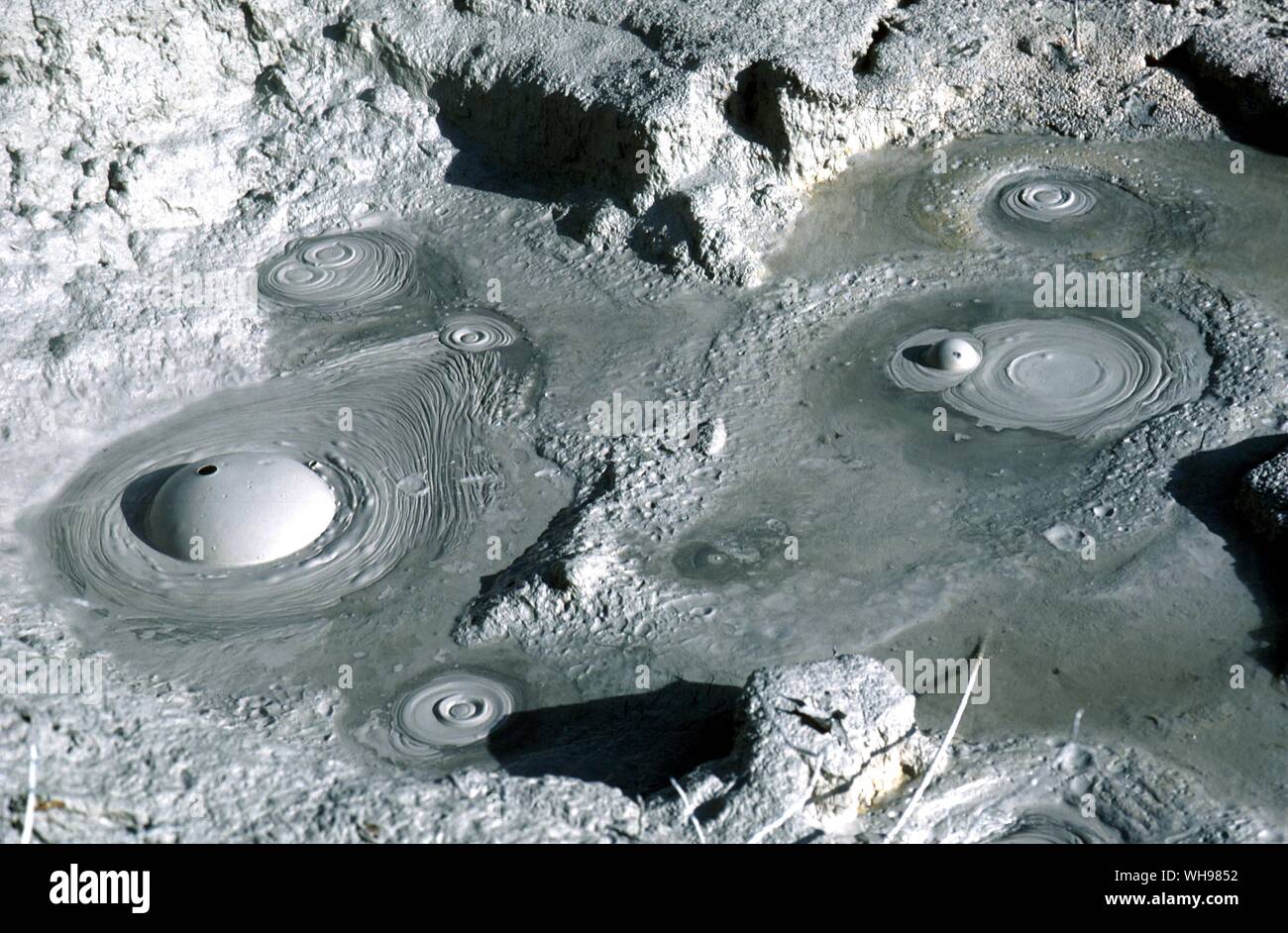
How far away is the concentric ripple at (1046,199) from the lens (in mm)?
8336

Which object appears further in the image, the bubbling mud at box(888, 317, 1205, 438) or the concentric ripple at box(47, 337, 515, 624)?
the bubbling mud at box(888, 317, 1205, 438)

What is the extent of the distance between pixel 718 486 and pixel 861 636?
114cm

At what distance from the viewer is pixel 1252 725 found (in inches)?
219

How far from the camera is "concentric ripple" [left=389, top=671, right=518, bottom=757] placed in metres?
5.79

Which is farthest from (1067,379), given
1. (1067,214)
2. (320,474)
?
(320,474)

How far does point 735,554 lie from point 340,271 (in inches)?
128

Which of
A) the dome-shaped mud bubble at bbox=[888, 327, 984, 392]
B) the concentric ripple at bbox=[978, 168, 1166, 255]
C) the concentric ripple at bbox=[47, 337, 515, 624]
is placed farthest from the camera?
the concentric ripple at bbox=[978, 168, 1166, 255]

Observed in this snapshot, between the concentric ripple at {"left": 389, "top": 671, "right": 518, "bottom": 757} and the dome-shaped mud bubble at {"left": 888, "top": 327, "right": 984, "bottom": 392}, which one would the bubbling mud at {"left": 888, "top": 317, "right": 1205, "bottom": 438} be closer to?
the dome-shaped mud bubble at {"left": 888, "top": 327, "right": 984, "bottom": 392}

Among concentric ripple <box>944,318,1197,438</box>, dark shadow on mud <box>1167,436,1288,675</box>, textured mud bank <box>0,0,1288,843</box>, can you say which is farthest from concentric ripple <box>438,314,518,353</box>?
dark shadow on mud <box>1167,436,1288,675</box>

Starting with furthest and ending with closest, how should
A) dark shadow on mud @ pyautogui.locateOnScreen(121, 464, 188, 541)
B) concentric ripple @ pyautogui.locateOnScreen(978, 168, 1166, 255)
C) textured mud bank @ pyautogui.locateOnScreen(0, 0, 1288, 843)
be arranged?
concentric ripple @ pyautogui.locateOnScreen(978, 168, 1166, 255)
dark shadow on mud @ pyautogui.locateOnScreen(121, 464, 188, 541)
textured mud bank @ pyautogui.locateOnScreen(0, 0, 1288, 843)

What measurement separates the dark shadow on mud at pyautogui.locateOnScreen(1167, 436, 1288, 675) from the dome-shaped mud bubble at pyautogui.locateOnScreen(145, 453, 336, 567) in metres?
4.08

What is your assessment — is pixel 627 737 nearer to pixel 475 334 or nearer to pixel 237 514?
pixel 237 514

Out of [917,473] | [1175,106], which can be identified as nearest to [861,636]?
[917,473]

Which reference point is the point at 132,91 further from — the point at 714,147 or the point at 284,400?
the point at 714,147
